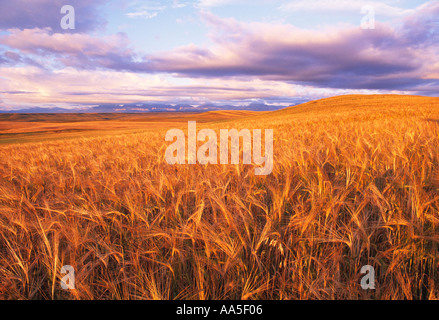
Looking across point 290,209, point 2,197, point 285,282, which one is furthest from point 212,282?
point 2,197

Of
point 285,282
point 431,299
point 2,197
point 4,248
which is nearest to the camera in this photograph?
point 431,299

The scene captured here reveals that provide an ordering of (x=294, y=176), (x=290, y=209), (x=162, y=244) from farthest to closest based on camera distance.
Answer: (x=294, y=176) → (x=290, y=209) → (x=162, y=244)

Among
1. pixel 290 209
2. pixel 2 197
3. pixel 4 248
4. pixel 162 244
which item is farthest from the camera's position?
pixel 2 197

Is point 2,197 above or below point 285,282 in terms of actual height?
above

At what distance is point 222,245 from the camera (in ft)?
3.90

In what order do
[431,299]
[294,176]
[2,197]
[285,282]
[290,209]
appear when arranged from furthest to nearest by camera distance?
[294,176], [2,197], [290,209], [285,282], [431,299]
